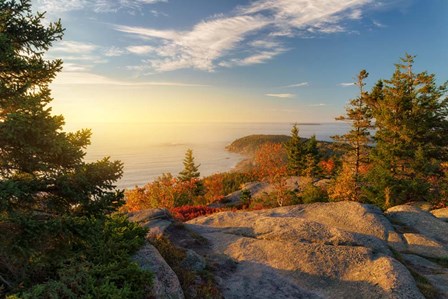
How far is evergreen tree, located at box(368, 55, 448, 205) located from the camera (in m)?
28.3

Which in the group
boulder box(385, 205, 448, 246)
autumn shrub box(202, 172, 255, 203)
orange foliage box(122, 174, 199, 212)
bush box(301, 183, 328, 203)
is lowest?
autumn shrub box(202, 172, 255, 203)

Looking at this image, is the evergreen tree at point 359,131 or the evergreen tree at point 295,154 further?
the evergreen tree at point 295,154

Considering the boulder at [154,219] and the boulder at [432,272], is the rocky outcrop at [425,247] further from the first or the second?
the boulder at [154,219]


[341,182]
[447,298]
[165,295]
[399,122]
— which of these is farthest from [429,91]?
[165,295]

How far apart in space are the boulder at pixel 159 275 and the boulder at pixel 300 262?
2.36 m

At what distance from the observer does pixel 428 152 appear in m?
33.5

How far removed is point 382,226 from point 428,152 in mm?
22450

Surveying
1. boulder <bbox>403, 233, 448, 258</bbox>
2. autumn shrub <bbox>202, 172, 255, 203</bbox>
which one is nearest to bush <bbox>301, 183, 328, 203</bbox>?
boulder <bbox>403, 233, 448, 258</bbox>

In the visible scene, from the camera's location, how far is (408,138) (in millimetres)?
31312

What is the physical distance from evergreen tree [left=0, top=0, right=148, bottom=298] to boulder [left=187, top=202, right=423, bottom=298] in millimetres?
4646

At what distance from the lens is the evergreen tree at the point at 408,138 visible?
28.3 meters

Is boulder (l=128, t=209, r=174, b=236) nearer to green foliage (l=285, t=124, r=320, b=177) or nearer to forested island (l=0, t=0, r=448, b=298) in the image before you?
forested island (l=0, t=0, r=448, b=298)

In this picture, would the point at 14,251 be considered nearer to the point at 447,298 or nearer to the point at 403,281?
the point at 403,281

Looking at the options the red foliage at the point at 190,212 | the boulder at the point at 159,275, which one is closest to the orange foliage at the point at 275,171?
the red foliage at the point at 190,212
